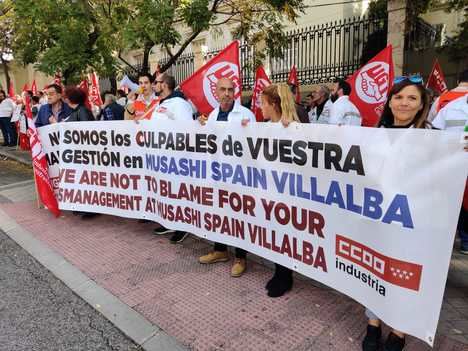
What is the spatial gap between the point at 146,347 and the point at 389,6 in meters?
10.2

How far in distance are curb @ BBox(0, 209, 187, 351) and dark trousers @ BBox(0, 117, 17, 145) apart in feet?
35.8

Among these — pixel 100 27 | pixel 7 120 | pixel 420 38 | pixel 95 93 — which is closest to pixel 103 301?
pixel 100 27

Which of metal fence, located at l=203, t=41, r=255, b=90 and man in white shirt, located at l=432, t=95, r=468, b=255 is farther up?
metal fence, located at l=203, t=41, r=255, b=90

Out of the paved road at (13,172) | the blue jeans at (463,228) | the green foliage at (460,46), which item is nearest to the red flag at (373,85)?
the blue jeans at (463,228)

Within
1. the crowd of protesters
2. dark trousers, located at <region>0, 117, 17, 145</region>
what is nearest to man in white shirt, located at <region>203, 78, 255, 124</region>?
the crowd of protesters

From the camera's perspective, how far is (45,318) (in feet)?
10.8

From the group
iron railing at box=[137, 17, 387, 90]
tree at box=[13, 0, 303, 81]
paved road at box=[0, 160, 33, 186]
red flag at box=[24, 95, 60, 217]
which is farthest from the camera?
iron railing at box=[137, 17, 387, 90]

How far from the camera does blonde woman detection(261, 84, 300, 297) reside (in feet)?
10.8

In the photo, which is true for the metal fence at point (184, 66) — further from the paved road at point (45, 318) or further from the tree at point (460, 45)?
the paved road at point (45, 318)

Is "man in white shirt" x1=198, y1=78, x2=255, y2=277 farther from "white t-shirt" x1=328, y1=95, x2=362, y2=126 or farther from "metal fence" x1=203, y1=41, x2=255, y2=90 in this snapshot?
"metal fence" x1=203, y1=41, x2=255, y2=90

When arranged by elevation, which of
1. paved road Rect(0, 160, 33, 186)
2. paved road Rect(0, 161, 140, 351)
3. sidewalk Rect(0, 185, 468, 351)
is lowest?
paved road Rect(0, 161, 140, 351)

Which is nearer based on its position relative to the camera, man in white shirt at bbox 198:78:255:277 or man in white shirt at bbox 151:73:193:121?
man in white shirt at bbox 198:78:255:277

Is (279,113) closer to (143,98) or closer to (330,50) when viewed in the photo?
(143,98)

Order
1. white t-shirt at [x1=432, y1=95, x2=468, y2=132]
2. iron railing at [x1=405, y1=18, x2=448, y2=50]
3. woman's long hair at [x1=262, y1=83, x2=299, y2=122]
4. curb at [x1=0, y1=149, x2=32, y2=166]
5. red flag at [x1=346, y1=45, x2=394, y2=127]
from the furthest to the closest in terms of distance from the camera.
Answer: curb at [x1=0, y1=149, x2=32, y2=166]
iron railing at [x1=405, y1=18, x2=448, y2=50]
red flag at [x1=346, y1=45, x2=394, y2=127]
white t-shirt at [x1=432, y1=95, x2=468, y2=132]
woman's long hair at [x1=262, y1=83, x2=299, y2=122]
